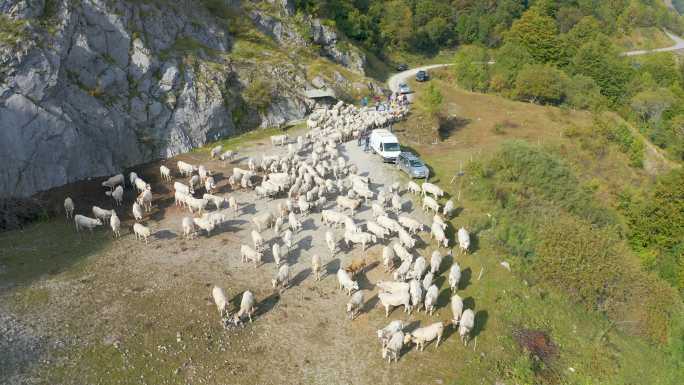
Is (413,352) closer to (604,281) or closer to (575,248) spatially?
(575,248)

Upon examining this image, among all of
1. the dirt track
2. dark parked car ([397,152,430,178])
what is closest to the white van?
dark parked car ([397,152,430,178])

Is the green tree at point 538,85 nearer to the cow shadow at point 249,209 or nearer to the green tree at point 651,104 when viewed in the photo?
the green tree at point 651,104

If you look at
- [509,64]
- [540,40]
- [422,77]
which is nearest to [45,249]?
[422,77]

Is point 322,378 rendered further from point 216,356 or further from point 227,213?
point 227,213

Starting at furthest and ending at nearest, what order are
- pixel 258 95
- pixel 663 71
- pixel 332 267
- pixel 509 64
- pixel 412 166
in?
pixel 663 71 < pixel 509 64 < pixel 258 95 < pixel 412 166 < pixel 332 267

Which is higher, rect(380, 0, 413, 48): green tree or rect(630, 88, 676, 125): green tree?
rect(380, 0, 413, 48): green tree

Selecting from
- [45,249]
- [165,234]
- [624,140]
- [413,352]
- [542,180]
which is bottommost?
[624,140]

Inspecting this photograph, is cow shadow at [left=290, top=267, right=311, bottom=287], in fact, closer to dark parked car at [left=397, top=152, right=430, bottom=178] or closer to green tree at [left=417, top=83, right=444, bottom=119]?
dark parked car at [left=397, top=152, right=430, bottom=178]
